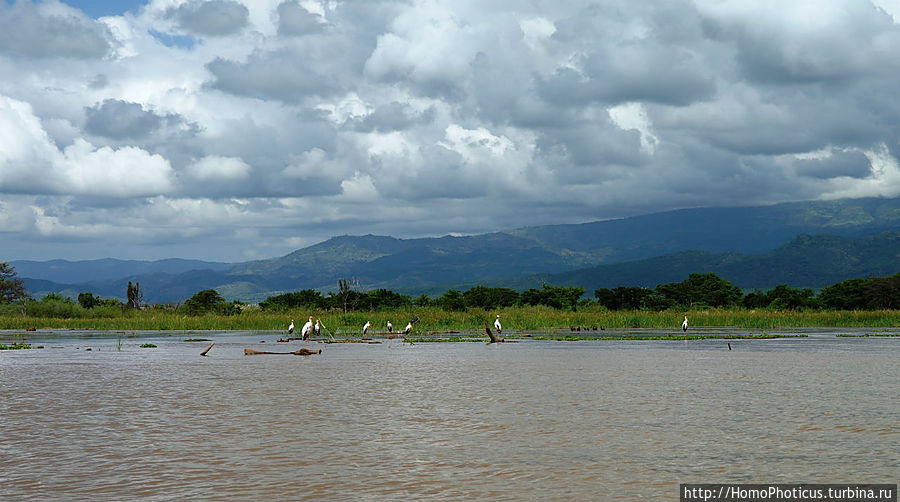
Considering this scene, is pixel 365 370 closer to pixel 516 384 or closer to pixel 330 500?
pixel 516 384

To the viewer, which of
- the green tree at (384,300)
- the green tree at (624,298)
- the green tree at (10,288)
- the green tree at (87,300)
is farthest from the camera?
the green tree at (10,288)

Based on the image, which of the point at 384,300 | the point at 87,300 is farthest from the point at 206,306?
the point at 384,300

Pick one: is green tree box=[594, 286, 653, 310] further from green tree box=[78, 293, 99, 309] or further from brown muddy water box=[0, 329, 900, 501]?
brown muddy water box=[0, 329, 900, 501]

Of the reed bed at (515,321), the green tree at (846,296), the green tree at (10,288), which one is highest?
the green tree at (10,288)

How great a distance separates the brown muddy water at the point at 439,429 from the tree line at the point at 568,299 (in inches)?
2714

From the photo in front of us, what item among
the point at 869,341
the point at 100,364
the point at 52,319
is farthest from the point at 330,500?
the point at 52,319

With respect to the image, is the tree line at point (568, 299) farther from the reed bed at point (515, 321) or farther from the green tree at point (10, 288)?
the reed bed at point (515, 321)

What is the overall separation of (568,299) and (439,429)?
4668 inches

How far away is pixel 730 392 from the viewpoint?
27.1 m

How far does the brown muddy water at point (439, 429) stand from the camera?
14625mm

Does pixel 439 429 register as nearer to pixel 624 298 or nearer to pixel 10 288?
pixel 624 298

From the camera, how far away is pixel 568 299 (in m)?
137

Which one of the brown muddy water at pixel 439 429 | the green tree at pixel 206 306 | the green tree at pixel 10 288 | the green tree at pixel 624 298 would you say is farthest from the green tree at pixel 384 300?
the brown muddy water at pixel 439 429

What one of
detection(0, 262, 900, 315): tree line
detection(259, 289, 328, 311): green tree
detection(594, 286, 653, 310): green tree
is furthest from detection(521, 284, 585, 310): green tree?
detection(259, 289, 328, 311): green tree
